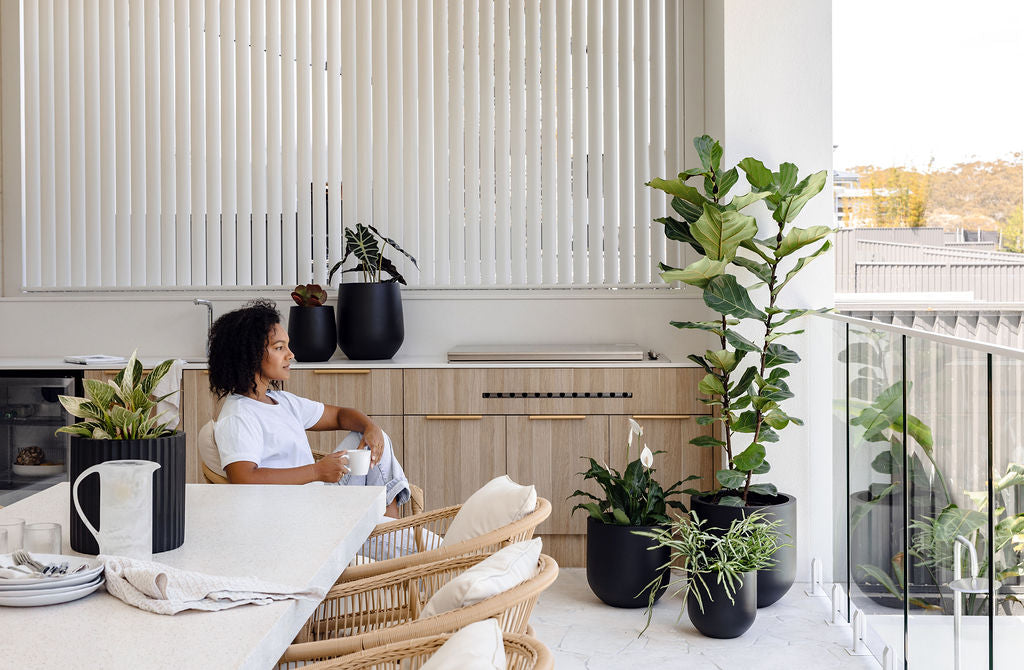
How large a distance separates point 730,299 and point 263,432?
1.67m

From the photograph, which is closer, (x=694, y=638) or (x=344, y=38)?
A: (x=694, y=638)

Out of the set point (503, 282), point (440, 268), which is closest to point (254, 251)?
point (440, 268)

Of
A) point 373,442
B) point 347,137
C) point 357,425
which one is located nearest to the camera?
point 373,442

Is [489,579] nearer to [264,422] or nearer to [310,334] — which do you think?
[264,422]


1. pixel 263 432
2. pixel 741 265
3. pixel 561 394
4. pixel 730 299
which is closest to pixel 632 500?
pixel 561 394

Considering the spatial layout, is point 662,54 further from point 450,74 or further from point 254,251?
point 254,251

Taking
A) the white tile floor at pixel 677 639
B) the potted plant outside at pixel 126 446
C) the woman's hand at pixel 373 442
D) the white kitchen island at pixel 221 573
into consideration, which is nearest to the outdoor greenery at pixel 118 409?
the potted plant outside at pixel 126 446

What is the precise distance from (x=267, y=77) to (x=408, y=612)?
331cm

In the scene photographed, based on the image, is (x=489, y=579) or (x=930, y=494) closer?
(x=489, y=579)

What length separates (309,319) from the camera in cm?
431

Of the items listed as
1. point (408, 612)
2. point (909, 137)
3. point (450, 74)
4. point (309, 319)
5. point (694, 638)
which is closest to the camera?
point (408, 612)

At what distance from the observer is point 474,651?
45.4 inches

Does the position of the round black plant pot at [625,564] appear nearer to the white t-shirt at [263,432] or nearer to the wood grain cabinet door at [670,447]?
the wood grain cabinet door at [670,447]

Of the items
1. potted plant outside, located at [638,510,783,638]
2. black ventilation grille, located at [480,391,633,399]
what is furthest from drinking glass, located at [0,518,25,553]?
black ventilation grille, located at [480,391,633,399]
